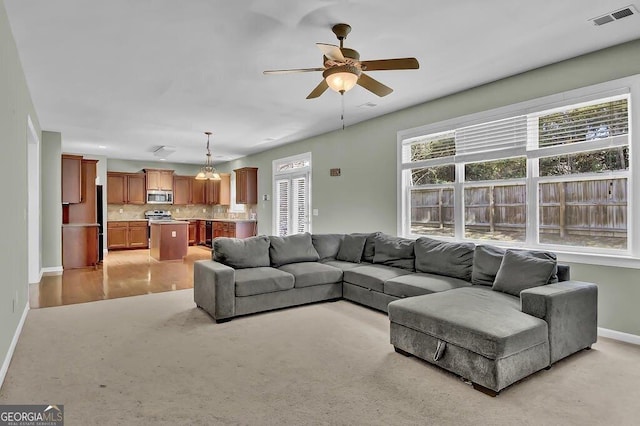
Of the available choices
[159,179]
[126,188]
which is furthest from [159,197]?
[126,188]

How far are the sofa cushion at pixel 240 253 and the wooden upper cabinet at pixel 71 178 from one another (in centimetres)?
460

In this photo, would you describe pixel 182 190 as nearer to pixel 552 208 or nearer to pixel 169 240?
pixel 169 240

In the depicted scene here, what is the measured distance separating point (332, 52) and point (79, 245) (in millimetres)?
6921

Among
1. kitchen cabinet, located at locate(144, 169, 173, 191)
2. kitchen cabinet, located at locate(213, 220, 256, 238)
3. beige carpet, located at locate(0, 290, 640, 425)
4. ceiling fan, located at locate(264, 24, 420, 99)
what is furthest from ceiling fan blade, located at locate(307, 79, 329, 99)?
kitchen cabinet, located at locate(144, 169, 173, 191)

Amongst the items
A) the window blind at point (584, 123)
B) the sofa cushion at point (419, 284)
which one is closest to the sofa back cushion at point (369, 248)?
the sofa cushion at point (419, 284)

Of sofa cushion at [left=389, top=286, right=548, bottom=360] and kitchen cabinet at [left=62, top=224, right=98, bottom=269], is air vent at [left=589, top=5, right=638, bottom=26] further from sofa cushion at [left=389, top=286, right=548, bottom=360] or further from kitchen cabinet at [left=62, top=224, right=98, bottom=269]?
kitchen cabinet at [left=62, top=224, right=98, bottom=269]

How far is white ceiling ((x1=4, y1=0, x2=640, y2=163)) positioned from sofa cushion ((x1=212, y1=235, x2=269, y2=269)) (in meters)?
1.94

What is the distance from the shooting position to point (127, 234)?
411 inches

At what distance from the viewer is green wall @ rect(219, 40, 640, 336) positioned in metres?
3.46

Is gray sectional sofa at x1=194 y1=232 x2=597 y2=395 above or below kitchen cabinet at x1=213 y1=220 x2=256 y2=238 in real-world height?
below

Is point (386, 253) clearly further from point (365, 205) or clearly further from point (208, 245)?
point (208, 245)

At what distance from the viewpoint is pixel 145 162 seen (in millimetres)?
11211

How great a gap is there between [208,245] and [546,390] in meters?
9.89

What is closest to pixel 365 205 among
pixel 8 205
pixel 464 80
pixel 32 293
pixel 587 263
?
pixel 464 80
